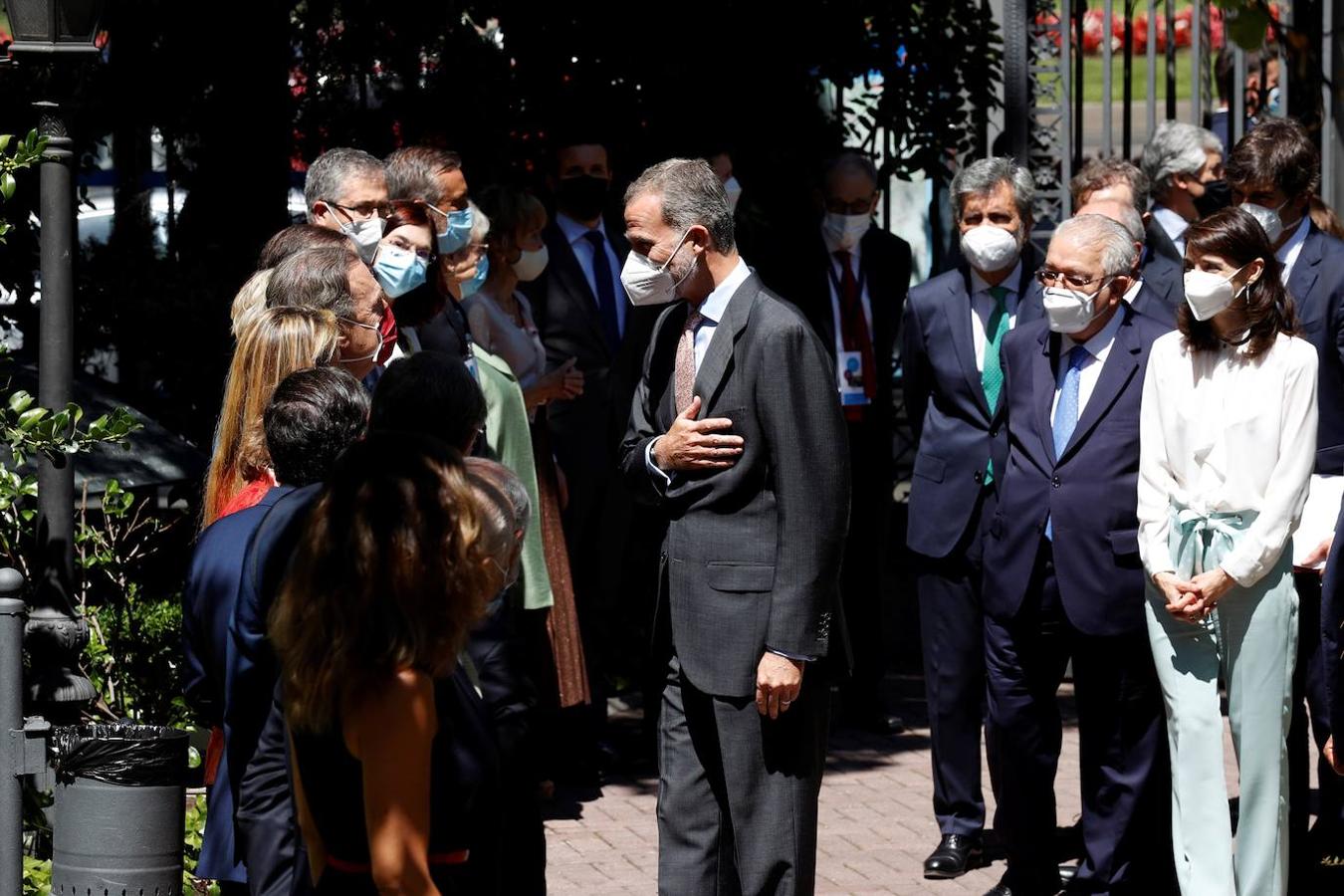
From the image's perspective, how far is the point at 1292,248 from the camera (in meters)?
6.34

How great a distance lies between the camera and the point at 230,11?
324 inches

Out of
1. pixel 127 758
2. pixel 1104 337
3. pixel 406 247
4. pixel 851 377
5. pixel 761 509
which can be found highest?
pixel 406 247

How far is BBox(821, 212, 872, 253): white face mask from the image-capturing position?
7.89 m

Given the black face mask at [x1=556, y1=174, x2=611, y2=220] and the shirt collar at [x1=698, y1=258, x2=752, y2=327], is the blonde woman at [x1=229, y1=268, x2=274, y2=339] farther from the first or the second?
the black face mask at [x1=556, y1=174, x2=611, y2=220]

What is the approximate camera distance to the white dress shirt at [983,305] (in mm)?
6457

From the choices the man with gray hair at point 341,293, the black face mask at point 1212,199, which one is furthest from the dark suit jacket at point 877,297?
the man with gray hair at point 341,293

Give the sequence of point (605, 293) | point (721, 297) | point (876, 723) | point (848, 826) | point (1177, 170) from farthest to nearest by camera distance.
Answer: point (876, 723), point (1177, 170), point (605, 293), point (848, 826), point (721, 297)

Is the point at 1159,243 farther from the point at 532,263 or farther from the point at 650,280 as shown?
the point at 650,280

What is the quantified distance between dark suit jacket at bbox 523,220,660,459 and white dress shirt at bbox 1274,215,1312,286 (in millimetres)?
2239

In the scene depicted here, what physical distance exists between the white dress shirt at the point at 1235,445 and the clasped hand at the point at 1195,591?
0.04 meters

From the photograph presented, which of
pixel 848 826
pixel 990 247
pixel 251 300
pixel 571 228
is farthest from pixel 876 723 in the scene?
pixel 251 300

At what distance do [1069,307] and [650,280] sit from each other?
133 cm

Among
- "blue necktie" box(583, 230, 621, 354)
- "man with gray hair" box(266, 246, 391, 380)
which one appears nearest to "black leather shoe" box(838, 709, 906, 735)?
"blue necktie" box(583, 230, 621, 354)

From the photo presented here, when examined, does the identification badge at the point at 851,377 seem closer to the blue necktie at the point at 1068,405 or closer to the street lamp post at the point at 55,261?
the blue necktie at the point at 1068,405
